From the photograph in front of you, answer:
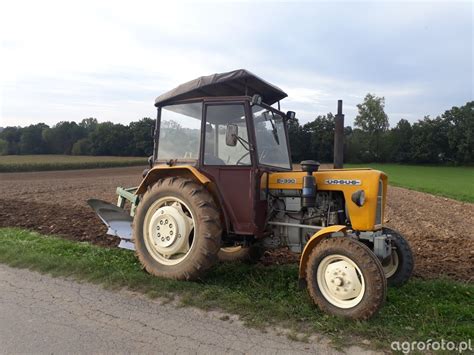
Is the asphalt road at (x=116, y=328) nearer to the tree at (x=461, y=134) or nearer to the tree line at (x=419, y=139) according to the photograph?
the tree line at (x=419, y=139)

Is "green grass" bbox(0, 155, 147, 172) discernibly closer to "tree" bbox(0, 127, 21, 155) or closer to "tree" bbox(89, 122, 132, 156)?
"tree" bbox(89, 122, 132, 156)

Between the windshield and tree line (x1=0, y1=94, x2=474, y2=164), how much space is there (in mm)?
40896

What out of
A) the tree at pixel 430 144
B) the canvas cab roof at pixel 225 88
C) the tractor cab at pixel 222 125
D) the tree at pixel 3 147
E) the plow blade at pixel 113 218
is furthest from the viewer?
the tree at pixel 430 144

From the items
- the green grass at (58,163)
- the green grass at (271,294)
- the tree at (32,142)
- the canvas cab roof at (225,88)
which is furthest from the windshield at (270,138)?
the tree at (32,142)

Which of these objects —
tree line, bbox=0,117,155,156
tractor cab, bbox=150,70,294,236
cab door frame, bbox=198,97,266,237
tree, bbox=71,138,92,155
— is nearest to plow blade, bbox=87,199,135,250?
tractor cab, bbox=150,70,294,236

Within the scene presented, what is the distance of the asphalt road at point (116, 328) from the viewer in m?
3.25

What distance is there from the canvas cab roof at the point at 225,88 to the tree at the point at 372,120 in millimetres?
66552

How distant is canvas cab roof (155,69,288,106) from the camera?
15.6ft

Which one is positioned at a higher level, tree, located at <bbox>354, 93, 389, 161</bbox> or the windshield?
tree, located at <bbox>354, 93, 389, 161</bbox>

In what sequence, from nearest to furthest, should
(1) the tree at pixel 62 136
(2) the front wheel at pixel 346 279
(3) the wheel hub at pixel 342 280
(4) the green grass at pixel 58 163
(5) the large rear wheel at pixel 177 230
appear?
(2) the front wheel at pixel 346 279 → (3) the wheel hub at pixel 342 280 → (5) the large rear wheel at pixel 177 230 → (4) the green grass at pixel 58 163 → (1) the tree at pixel 62 136

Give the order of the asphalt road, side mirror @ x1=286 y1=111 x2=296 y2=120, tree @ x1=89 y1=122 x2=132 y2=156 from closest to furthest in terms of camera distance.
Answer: the asphalt road
side mirror @ x1=286 y1=111 x2=296 y2=120
tree @ x1=89 y1=122 x2=132 y2=156

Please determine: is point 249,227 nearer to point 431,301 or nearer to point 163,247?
point 163,247

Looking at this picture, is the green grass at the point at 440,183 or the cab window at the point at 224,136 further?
the green grass at the point at 440,183

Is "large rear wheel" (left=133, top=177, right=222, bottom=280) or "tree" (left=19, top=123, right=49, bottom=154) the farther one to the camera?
"tree" (left=19, top=123, right=49, bottom=154)
